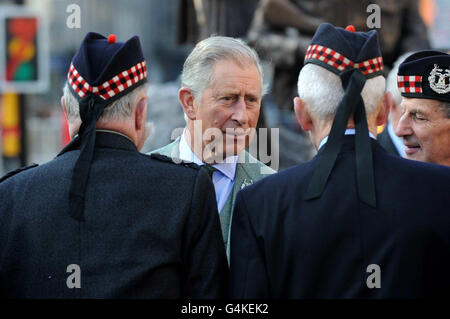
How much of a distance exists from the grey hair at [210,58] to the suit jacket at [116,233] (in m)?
0.86

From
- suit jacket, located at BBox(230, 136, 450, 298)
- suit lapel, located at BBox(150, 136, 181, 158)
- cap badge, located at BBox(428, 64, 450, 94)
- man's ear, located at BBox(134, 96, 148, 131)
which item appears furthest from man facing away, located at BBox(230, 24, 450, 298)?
suit lapel, located at BBox(150, 136, 181, 158)

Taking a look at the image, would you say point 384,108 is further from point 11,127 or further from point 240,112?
point 11,127

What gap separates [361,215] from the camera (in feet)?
7.72

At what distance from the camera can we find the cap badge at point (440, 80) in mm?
3395

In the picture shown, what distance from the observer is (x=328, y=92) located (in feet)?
8.28

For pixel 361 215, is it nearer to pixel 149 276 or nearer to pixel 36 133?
pixel 149 276

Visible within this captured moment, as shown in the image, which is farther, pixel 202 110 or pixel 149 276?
pixel 202 110

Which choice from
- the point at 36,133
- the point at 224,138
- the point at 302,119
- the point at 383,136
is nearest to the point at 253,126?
the point at 224,138

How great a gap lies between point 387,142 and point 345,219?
2.64 m

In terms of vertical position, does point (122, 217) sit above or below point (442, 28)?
below

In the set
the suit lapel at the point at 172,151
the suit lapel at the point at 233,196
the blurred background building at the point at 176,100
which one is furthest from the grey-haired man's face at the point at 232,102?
the blurred background building at the point at 176,100

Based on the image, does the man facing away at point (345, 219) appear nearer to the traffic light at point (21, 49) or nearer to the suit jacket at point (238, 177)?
the suit jacket at point (238, 177)

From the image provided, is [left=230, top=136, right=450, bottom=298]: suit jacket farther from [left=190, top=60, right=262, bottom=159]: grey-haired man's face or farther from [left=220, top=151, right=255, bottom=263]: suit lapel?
[left=190, top=60, right=262, bottom=159]: grey-haired man's face
